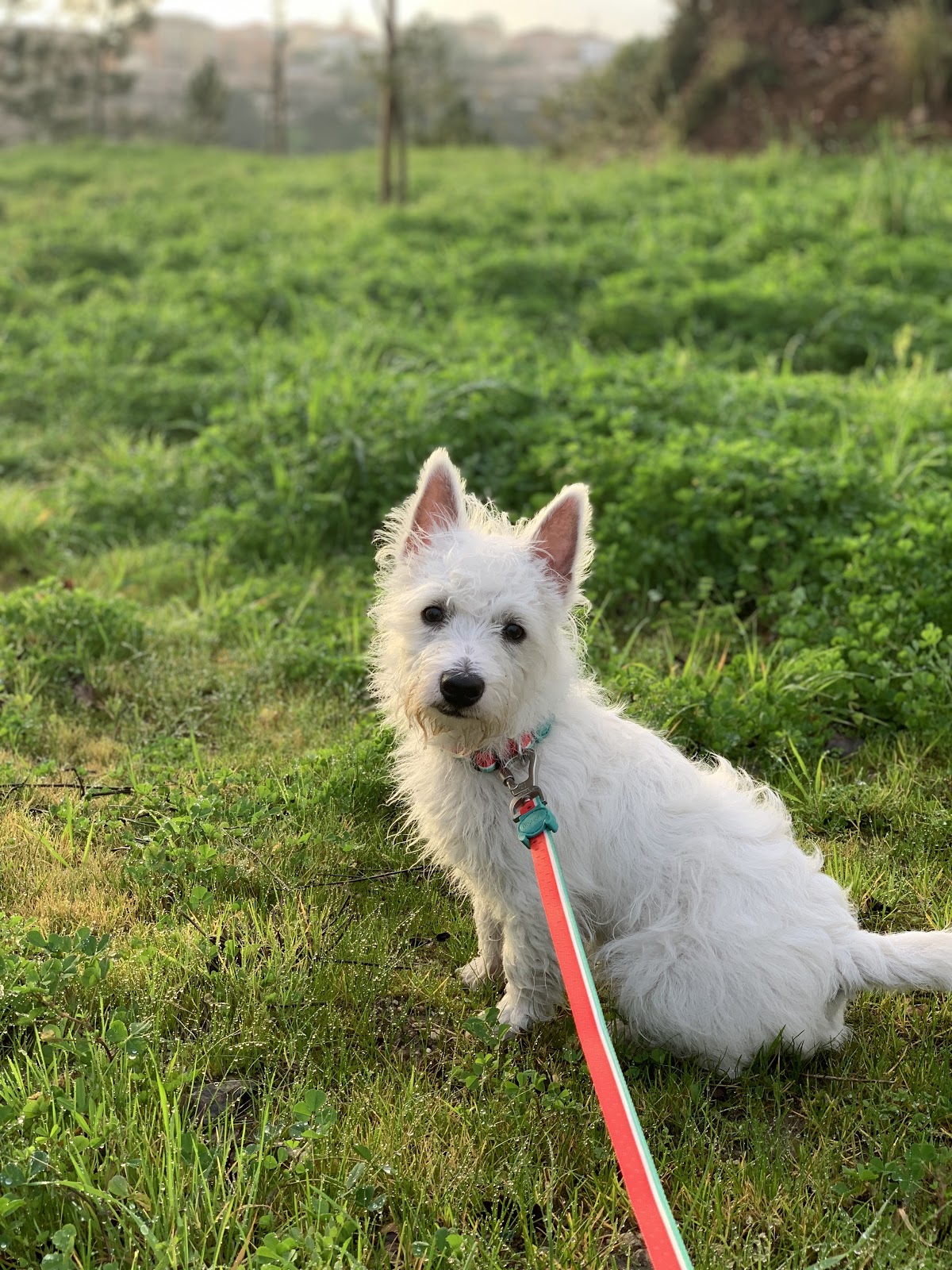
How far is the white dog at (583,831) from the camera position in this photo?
2.91 m

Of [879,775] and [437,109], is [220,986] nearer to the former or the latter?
[879,775]

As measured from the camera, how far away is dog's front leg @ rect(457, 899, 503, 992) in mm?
3436

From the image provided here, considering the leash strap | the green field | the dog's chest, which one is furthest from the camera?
the dog's chest

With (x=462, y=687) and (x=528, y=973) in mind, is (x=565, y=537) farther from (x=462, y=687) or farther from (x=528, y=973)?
(x=528, y=973)

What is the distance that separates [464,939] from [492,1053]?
525mm

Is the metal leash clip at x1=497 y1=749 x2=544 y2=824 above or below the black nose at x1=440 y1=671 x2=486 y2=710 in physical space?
below

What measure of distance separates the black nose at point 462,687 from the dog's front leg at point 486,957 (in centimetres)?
90

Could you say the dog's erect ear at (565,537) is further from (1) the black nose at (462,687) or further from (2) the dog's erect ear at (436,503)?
(1) the black nose at (462,687)

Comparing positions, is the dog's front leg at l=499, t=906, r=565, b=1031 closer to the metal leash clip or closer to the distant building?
the metal leash clip

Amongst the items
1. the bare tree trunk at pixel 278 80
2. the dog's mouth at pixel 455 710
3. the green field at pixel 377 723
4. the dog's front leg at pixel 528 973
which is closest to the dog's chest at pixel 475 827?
the dog's front leg at pixel 528 973

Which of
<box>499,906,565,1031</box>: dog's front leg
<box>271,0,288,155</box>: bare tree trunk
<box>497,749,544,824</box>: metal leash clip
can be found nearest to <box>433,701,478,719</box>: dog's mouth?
<box>497,749,544,824</box>: metal leash clip

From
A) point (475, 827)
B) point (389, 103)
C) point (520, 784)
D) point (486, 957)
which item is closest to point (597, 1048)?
point (520, 784)

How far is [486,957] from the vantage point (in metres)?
3.46

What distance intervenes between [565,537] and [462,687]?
65 centimetres
